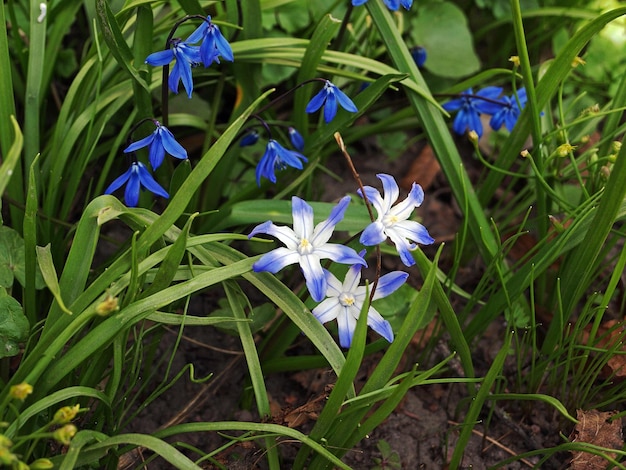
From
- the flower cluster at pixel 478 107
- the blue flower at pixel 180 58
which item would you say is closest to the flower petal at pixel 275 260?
the blue flower at pixel 180 58

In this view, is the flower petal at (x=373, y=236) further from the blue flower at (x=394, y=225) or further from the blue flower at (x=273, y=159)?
the blue flower at (x=273, y=159)

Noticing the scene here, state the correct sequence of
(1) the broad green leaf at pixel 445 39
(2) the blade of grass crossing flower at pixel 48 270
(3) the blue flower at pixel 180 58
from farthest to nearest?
(1) the broad green leaf at pixel 445 39, (3) the blue flower at pixel 180 58, (2) the blade of grass crossing flower at pixel 48 270

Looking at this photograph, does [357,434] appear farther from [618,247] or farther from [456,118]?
[618,247]

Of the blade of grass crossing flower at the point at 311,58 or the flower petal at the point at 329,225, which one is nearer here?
the flower petal at the point at 329,225

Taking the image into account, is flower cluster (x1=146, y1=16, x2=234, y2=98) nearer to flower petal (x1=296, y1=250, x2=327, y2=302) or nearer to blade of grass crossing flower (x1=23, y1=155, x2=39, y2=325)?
blade of grass crossing flower (x1=23, y1=155, x2=39, y2=325)

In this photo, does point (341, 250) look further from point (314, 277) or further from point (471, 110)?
point (471, 110)

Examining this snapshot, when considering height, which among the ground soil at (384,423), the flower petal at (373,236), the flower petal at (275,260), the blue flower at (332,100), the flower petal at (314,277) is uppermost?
the blue flower at (332,100)

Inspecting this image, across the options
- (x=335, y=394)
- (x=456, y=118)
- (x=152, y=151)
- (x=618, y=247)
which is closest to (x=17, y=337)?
(x=152, y=151)
